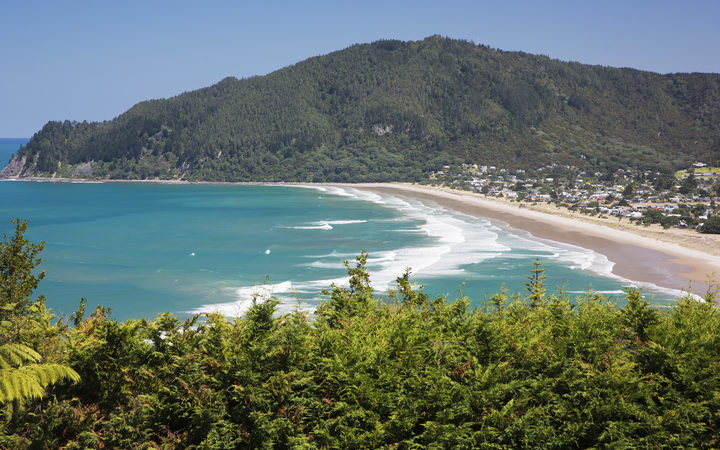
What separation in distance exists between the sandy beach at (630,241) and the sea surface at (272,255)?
233 centimetres

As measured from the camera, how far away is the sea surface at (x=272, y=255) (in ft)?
125

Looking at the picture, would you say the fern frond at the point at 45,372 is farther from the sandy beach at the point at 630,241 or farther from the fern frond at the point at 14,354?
the sandy beach at the point at 630,241

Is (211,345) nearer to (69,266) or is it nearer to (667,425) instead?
(667,425)

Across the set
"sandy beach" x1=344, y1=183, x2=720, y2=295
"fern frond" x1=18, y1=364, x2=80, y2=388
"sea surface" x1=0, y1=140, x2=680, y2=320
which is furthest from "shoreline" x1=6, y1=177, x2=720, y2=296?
"fern frond" x1=18, y1=364, x2=80, y2=388

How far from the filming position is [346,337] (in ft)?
35.9

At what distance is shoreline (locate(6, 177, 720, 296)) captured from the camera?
1681 inches

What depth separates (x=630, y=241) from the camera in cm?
5934

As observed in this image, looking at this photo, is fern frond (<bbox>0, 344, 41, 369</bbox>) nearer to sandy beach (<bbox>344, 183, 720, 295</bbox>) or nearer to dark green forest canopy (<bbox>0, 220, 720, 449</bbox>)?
dark green forest canopy (<bbox>0, 220, 720, 449</bbox>)

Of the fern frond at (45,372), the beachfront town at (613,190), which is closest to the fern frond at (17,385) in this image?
the fern frond at (45,372)

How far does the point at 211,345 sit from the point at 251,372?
3.94 feet

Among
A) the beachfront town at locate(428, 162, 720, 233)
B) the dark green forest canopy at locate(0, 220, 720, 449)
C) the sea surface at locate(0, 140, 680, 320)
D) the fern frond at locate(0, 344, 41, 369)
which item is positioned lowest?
the sea surface at locate(0, 140, 680, 320)

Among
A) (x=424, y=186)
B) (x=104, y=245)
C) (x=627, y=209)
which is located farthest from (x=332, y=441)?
(x=424, y=186)

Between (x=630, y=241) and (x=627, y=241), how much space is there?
0.29 meters

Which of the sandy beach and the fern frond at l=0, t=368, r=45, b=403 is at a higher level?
the fern frond at l=0, t=368, r=45, b=403
